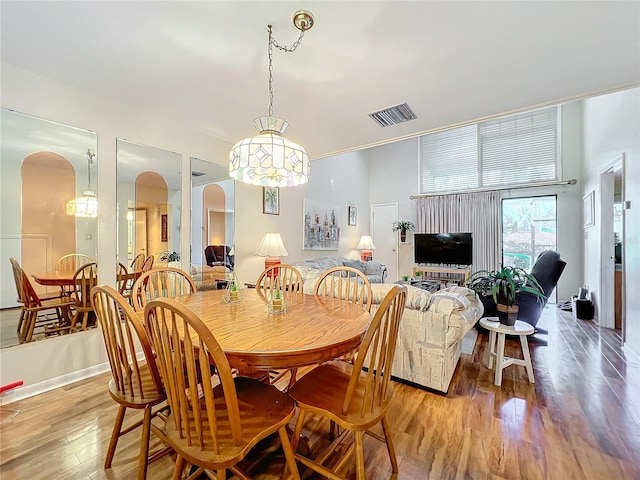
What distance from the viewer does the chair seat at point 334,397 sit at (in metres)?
1.17

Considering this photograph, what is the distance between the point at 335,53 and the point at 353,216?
5179 millimetres

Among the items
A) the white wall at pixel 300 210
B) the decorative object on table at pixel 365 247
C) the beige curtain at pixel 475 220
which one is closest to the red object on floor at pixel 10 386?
the white wall at pixel 300 210

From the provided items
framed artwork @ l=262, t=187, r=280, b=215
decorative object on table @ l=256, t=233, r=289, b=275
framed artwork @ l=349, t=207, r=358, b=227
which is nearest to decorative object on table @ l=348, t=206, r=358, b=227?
framed artwork @ l=349, t=207, r=358, b=227

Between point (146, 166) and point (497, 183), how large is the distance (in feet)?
21.8

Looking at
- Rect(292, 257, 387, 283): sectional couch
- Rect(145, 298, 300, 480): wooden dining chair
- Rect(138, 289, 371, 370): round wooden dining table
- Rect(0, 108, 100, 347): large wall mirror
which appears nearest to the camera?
Rect(145, 298, 300, 480): wooden dining chair

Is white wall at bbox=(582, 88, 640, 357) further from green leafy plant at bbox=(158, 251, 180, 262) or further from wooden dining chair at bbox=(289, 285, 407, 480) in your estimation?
green leafy plant at bbox=(158, 251, 180, 262)

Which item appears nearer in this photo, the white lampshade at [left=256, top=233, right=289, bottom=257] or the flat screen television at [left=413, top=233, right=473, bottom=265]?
the white lampshade at [left=256, top=233, right=289, bottom=257]

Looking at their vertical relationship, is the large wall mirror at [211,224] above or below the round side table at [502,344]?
above

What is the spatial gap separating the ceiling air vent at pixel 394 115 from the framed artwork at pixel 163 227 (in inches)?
95.5

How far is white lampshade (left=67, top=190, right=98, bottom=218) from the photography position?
238 cm

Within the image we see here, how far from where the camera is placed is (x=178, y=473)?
3.61 feet

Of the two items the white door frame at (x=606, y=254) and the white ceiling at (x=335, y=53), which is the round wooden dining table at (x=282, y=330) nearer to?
the white ceiling at (x=335, y=53)

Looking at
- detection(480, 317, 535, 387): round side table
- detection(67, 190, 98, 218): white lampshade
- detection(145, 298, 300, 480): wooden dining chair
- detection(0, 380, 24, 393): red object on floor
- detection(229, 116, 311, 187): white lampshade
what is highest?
detection(229, 116, 311, 187): white lampshade

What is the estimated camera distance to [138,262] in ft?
9.07
